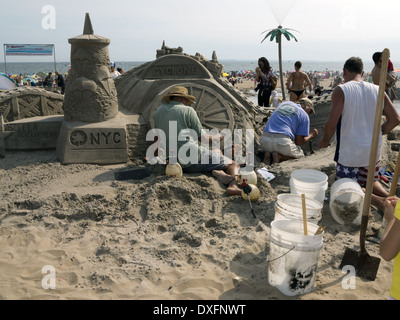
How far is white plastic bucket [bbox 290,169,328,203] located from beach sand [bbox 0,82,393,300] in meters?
0.28

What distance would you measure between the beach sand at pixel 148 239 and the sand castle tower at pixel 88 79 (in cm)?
93

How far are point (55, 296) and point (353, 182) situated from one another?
9.15ft

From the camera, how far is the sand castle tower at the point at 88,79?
5273 mm

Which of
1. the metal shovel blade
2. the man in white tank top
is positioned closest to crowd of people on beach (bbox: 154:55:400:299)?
the man in white tank top

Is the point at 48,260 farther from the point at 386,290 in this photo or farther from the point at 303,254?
the point at 386,290

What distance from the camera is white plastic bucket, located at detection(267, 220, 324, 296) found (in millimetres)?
2520

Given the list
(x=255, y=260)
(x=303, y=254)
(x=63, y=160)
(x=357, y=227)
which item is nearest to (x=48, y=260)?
(x=255, y=260)

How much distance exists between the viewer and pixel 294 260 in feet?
8.38

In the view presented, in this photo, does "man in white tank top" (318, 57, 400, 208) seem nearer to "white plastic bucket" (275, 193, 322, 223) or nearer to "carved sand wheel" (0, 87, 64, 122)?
"white plastic bucket" (275, 193, 322, 223)

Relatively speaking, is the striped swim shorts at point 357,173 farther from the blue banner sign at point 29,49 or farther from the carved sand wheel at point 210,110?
the blue banner sign at point 29,49

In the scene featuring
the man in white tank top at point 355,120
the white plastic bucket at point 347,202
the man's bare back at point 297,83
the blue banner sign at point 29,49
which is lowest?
the white plastic bucket at point 347,202

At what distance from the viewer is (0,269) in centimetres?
288

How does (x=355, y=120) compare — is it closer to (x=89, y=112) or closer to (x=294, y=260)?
(x=294, y=260)

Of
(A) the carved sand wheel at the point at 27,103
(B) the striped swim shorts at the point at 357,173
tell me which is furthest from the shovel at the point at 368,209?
(A) the carved sand wheel at the point at 27,103
